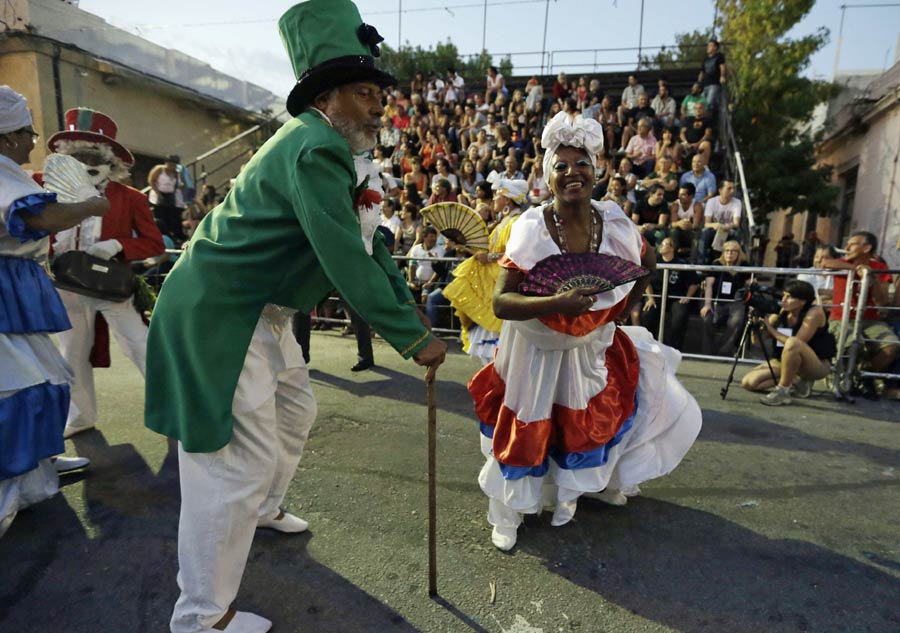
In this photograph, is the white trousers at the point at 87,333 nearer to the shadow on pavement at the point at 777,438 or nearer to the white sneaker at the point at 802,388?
the shadow on pavement at the point at 777,438

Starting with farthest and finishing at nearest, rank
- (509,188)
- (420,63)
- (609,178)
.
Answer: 1. (420,63)
2. (609,178)
3. (509,188)

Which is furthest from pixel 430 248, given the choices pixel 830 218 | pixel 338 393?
pixel 830 218

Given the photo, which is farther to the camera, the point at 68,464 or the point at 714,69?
the point at 714,69

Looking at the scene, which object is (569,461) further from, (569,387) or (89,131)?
(89,131)

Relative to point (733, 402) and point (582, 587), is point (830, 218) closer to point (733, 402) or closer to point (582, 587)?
point (733, 402)

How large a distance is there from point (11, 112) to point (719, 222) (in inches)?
332

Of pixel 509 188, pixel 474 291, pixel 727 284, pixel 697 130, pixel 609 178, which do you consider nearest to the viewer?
pixel 474 291

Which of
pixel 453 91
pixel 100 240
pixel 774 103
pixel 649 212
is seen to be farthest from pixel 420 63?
pixel 100 240

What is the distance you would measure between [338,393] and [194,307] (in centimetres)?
342

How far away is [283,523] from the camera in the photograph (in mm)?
2725

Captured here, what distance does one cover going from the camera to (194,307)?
6.14 feet

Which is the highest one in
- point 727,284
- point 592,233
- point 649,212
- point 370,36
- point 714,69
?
point 714,69

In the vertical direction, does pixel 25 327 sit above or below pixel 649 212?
below

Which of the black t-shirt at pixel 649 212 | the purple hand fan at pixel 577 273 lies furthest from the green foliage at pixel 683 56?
the purple hand fan at pixel 577 273
